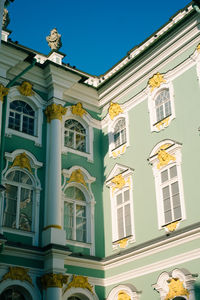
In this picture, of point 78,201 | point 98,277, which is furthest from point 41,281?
point 78,201

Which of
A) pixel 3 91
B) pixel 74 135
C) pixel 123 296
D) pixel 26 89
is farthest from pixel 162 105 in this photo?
pixel 123 296

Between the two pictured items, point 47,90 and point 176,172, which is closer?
point 176,172

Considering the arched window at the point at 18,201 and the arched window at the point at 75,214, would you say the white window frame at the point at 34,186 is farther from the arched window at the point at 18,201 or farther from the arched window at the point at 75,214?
the arched window at the point at 75,214

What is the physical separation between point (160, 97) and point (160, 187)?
3.47 metres

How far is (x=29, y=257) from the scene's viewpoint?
49.0ft

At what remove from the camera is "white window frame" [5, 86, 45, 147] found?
16.7 meters

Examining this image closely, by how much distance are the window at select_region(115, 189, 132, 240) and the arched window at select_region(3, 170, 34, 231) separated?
3.19 metres

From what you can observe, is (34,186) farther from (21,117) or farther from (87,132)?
(87,132)

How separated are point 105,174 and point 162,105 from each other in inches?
140

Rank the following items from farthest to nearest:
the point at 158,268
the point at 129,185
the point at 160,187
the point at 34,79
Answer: the point at 34,79, the point at 129,185, the point at 160,187, the point at 158,268

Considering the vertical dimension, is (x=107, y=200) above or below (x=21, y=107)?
below

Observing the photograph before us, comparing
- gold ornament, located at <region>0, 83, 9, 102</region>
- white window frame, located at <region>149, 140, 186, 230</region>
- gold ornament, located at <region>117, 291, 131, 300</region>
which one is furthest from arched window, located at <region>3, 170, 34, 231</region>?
white window frame, located at <region>149, 140, 186, 230</region>

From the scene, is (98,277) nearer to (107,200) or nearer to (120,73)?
(107,200)

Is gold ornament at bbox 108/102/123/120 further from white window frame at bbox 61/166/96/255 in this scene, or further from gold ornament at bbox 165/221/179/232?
gold ornament at bbox 165/221/179/232
